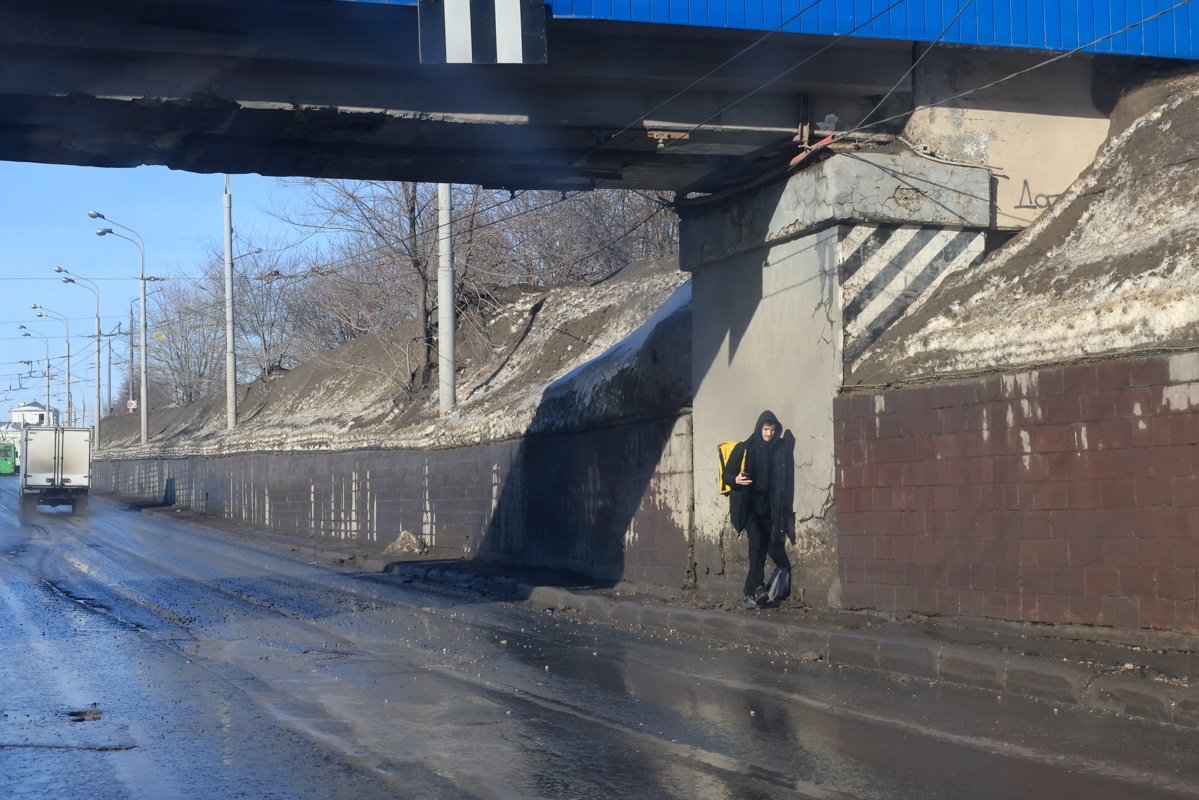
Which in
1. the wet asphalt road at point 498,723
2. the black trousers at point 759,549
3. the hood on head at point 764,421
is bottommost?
the wet asphalt road at point 498,723

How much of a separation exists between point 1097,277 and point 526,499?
1053 cm

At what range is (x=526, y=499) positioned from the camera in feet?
60.6

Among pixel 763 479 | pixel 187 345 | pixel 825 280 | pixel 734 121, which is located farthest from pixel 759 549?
pixel 187 345

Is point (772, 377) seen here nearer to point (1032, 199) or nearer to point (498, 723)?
point (1032, 199)

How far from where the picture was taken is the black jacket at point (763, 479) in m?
11.9

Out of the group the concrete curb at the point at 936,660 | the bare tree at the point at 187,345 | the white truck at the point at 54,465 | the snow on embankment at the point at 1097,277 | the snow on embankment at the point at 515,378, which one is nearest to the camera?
the concrete curb at the point at 936,660

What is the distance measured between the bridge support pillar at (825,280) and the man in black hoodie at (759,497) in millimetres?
225

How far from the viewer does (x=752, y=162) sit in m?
13.1

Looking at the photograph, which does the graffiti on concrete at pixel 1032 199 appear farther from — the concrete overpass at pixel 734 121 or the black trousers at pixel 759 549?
the black trousers at pixel 759 549

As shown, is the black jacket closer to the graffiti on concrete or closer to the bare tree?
the graffiti on concrete

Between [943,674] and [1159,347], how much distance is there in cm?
280

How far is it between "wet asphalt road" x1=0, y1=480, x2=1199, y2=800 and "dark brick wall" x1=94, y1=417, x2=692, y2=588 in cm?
260

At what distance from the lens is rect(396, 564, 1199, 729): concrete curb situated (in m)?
7.14

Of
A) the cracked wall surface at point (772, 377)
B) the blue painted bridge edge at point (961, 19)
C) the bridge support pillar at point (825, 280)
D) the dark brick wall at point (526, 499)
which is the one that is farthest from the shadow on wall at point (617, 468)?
the blue painted bridge edge at point (961, 19)
